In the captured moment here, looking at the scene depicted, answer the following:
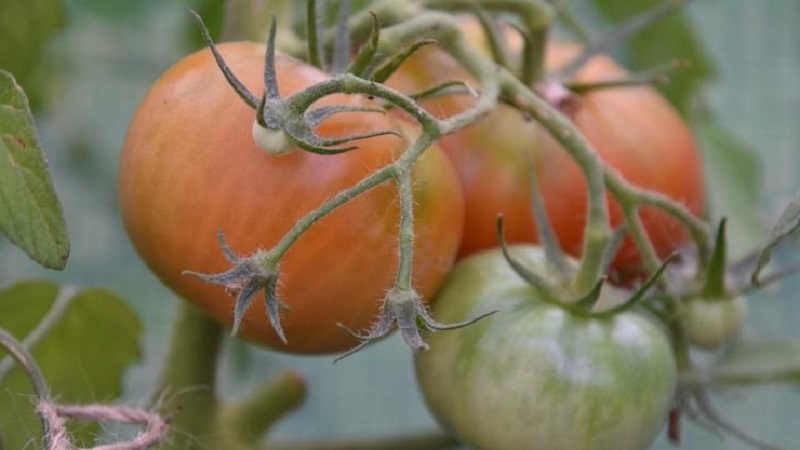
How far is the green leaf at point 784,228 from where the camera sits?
0.46 meters

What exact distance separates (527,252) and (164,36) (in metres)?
1.37

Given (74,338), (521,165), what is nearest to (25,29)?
(74,338)

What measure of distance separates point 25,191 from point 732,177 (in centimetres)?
57

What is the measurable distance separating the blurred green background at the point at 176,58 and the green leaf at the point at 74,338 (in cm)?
42

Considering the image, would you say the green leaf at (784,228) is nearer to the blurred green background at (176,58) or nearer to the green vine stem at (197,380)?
the green vine stem at (197,380)

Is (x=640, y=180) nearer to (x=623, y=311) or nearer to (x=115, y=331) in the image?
(x=623, y=311)

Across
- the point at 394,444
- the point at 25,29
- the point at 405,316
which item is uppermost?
the point at 25,29

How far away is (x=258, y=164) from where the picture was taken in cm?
46

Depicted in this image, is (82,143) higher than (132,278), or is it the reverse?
(82,143)

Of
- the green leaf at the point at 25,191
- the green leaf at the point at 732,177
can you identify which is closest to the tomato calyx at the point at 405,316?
the green leaf at the point at 25,191

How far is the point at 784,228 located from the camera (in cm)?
47

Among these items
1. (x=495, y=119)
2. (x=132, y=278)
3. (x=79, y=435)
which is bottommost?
(x=132, y=278)

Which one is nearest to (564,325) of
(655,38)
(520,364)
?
(520,364)

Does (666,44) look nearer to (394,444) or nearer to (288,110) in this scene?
(394,444)
